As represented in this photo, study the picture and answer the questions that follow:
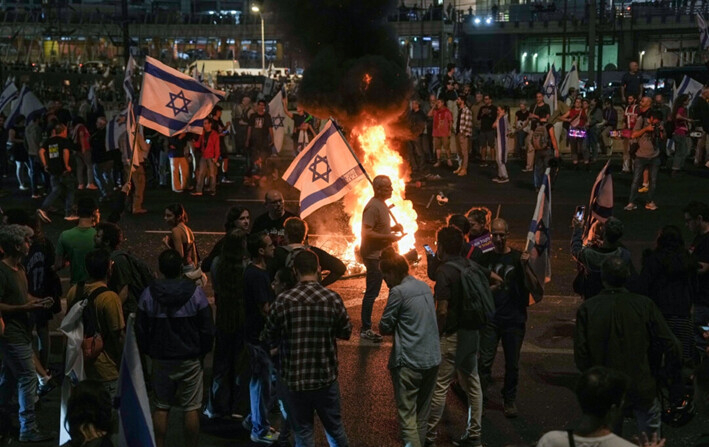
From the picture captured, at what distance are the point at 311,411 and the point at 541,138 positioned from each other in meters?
13.3

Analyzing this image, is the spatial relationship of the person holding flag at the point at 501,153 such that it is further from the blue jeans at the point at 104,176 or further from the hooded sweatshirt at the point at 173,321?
the hooded sweatshirt at the point at 173,321

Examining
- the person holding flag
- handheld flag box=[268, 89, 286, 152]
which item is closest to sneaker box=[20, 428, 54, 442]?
the person holding flag

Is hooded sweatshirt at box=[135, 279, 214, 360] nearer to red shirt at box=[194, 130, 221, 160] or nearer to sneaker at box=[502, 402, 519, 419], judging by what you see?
sneaker at box=[502, 402, 519, 419]

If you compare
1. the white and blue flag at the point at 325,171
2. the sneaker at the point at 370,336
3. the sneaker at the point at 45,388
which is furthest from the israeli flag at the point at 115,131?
the sneaker at the point at 45,388

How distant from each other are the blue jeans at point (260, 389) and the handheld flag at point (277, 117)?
16.4m

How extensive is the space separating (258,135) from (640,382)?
15212mm

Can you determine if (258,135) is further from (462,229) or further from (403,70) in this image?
(462,229)

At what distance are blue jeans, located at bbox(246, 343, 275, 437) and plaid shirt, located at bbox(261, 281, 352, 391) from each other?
3.53 ft

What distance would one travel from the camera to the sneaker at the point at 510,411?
293 inches

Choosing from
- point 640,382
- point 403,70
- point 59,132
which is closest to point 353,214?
point 403,70

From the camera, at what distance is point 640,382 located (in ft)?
18.8

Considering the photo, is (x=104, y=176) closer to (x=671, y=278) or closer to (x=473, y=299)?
(x=473, y=299)

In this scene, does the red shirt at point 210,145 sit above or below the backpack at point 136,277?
above

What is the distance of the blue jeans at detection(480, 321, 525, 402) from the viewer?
24.4 ft
